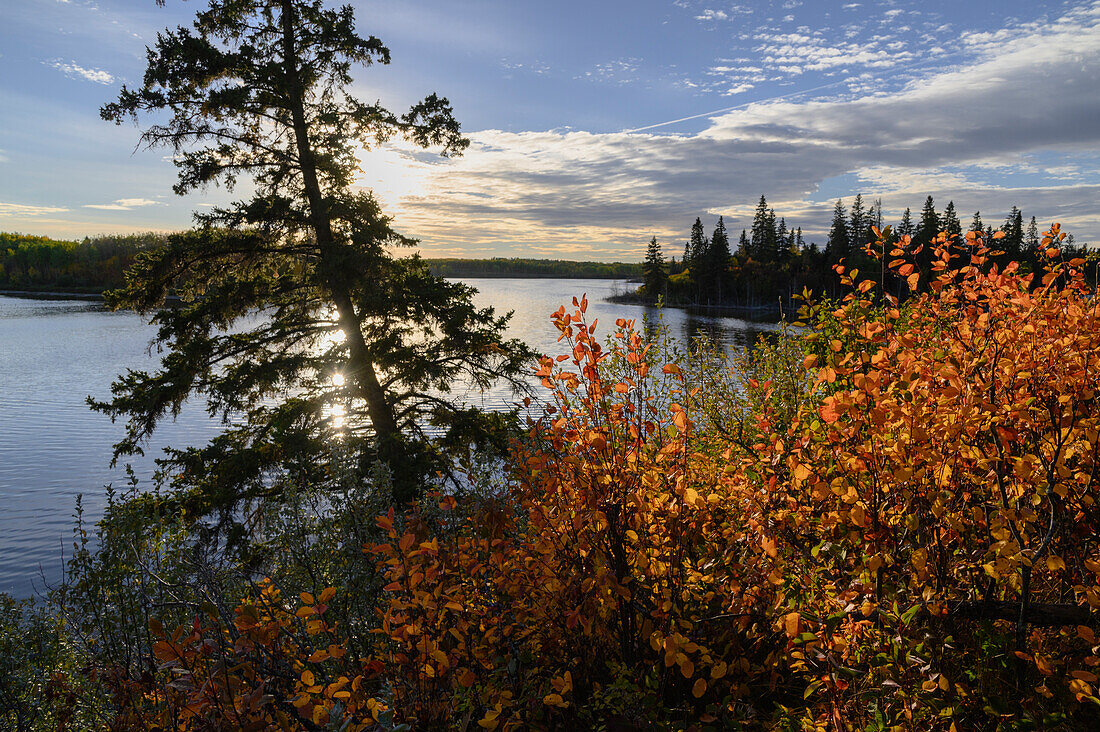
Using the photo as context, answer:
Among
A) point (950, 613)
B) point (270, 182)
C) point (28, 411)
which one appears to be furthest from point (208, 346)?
point (28, 411)

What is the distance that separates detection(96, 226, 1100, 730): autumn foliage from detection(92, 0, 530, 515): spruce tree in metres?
8.58

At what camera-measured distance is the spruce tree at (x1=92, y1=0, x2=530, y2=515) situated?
12.0 m

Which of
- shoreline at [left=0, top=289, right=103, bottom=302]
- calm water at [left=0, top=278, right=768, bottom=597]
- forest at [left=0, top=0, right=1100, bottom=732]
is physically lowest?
calm water at [left=0, top=278, right=768, bottom=597]

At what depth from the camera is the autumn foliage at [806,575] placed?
2.65 metres

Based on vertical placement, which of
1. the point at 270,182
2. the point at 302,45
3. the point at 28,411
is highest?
the point at 302,45

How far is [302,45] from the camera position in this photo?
12.9m

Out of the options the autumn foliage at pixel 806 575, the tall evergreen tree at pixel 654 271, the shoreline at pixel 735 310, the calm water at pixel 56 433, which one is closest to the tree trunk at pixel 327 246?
the calm water at pixel 56 433

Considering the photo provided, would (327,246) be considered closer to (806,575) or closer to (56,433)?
(806,575)

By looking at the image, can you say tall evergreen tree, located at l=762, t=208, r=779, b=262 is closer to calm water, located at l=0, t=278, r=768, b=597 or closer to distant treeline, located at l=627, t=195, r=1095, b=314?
distant treeline, located at l=627, t=195, r=1095, b=314

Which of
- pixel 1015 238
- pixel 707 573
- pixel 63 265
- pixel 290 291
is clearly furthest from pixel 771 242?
pixel 63 265

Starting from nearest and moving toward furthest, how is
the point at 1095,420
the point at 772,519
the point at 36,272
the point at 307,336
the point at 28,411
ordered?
1. the point at 1095,420
2. the point at 772,519
3. the point at 307,336
4. the point at 28,411
5. the point at 36,272

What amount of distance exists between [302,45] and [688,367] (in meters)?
11.3

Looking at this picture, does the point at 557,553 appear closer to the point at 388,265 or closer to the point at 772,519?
the point at 772,519

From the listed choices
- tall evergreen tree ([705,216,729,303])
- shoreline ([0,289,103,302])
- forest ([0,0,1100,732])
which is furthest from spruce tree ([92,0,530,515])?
shoreline ([0,289,103,302])
